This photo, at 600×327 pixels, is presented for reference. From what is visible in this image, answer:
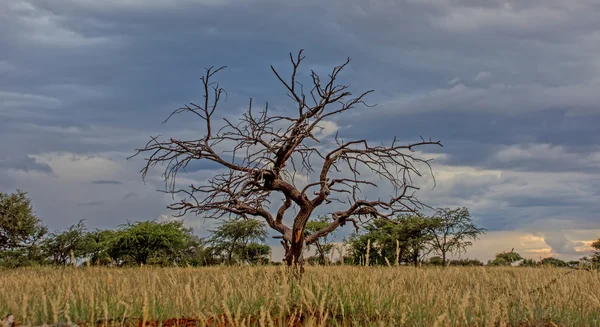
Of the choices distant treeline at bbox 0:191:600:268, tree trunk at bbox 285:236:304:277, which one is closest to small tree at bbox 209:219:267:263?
distant treeline at bbox 0:191:600:268

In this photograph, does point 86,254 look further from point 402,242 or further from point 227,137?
point 227,137

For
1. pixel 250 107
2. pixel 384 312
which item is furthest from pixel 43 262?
pixel 384 312

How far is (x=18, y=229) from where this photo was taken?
99.0 ft

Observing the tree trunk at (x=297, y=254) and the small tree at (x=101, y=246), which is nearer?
the tree trunk at (x=297, y=254)

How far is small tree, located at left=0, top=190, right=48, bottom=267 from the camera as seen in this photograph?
1179 inches

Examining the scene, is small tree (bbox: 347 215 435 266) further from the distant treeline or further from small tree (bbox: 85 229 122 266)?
small tree (bbox: 85 229 122 266)

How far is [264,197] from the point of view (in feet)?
40.9

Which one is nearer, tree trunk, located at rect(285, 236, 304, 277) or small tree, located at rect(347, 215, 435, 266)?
tree trunk, located at rect(285, 236, 304, 277)

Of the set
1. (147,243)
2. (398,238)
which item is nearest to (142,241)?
(147,243)

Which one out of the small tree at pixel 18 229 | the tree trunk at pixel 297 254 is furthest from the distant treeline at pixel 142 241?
the tree trunk at pixel 297 254

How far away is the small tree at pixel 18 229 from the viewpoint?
29.9 m

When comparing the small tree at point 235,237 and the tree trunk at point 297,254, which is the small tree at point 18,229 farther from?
the tree trunk at point 297,254

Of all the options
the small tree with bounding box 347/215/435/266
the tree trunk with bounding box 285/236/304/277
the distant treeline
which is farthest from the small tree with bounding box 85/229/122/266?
the tree trunk with bounding box 285/236/304/277

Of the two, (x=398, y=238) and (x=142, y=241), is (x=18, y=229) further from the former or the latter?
(x=398, y=238)
